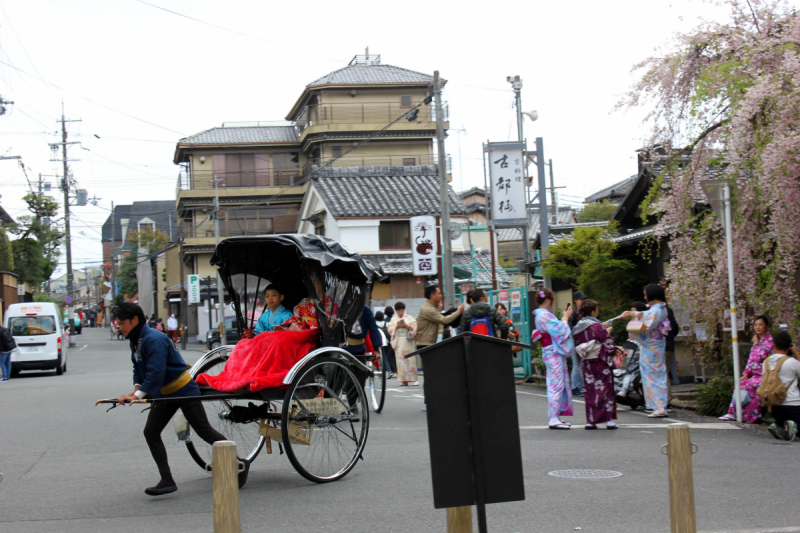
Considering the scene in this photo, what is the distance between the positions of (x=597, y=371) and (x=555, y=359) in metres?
0.57

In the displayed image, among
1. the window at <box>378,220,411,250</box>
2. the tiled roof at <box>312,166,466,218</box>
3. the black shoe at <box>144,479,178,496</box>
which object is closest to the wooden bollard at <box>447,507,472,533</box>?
the black shoe at <box>144,479,178,496</box>

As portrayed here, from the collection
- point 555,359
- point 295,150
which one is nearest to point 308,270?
point 555,359

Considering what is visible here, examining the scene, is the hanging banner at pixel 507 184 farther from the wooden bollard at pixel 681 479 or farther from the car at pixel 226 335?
the car at pixel 226 335

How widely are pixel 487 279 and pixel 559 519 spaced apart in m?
28.7

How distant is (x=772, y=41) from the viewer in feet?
35.7

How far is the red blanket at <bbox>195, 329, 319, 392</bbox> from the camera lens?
693cm

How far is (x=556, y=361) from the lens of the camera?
33.9ft

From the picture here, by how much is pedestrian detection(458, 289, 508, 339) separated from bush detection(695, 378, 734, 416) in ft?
10.1

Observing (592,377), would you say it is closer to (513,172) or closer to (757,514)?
(757,514)

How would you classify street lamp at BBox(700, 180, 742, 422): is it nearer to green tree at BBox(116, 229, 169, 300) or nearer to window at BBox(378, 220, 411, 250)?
A: window at BBox(378, 220, 411, 250)

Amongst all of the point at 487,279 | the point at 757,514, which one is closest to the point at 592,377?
the point at 757,514

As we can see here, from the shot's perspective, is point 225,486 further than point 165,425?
No

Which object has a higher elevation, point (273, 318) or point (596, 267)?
point (596, 267)

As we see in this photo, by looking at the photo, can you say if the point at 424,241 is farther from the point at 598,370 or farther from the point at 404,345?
the point at 598,370
